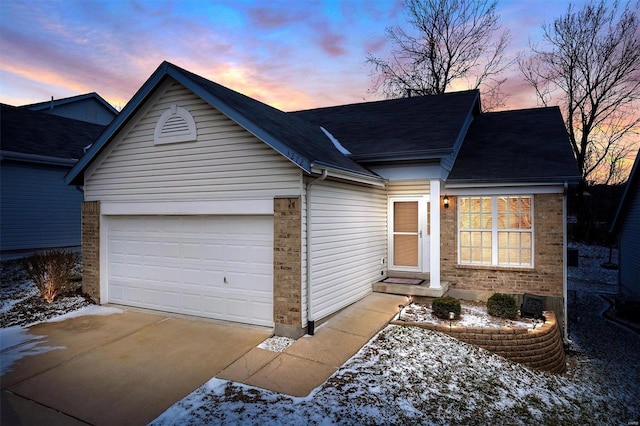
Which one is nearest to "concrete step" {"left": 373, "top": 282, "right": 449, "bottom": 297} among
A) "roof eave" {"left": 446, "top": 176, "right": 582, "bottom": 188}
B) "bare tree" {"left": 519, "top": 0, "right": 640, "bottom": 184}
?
"roof eave" {"left": 446, "top": 176, "right": 582, "bottom": 188}

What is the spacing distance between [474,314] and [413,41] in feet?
69.1

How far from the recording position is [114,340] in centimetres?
688

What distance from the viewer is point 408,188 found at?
1054 centimetres

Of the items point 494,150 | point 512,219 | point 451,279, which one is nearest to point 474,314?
point 451,279

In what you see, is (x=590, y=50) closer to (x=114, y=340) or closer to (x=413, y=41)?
(x=413, y=41)

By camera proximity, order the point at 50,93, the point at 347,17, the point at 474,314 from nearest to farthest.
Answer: the point at 474,314, the point at 347,17, the point at 50,93

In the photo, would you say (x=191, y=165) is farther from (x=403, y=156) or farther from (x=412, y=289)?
(x=412, y=289)

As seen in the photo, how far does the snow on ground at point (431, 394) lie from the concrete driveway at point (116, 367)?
546mm

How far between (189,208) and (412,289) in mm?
5472

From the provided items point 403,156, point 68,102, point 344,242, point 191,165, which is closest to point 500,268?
point 403,156

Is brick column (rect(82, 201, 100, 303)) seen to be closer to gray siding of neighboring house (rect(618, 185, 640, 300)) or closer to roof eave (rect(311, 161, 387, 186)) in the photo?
roof eave (rect(311, 161, 387, 186))

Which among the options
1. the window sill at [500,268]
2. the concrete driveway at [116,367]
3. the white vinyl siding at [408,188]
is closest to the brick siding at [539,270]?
the window sill at [500,268]

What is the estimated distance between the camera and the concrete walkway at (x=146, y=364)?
15.5 feet

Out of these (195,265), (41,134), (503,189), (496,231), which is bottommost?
(195,265)
